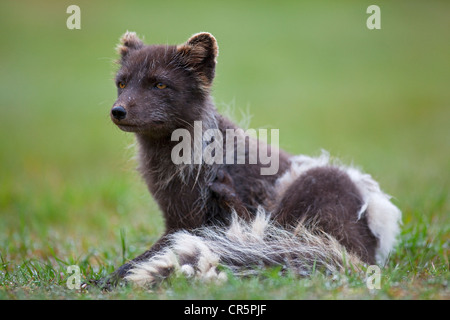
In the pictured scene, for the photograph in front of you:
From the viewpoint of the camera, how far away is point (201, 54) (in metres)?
6.16

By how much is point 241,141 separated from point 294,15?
21591 millimetres

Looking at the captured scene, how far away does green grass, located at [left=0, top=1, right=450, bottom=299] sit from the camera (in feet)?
19.1

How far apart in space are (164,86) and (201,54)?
599 mm

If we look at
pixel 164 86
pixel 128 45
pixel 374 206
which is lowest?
pixel 374 206

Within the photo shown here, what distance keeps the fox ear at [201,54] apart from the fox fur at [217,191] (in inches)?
0.4

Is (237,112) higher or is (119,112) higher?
(119,112)

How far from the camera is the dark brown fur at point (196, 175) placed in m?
5.80

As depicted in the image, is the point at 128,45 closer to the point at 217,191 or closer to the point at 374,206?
the point at 217,191

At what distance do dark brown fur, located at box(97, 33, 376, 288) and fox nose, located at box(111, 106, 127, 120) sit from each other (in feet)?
0.11

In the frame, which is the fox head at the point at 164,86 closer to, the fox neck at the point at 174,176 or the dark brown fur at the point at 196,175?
the dark brown fur at the point at 196,175

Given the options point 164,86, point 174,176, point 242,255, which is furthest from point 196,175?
point 242,255

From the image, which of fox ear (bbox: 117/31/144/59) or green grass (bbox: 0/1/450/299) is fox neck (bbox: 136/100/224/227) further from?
fox ear (bbox: 117/31/144/59)

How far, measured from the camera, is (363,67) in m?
23.5

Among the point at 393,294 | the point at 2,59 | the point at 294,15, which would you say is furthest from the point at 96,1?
the point at 393,294
